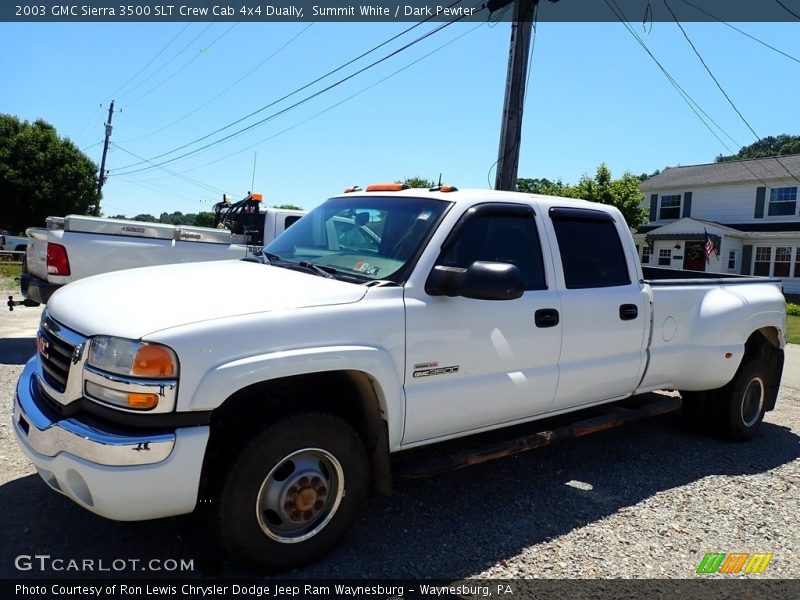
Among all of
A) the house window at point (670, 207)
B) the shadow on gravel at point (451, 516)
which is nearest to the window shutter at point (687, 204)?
the house window at point (670, 207)

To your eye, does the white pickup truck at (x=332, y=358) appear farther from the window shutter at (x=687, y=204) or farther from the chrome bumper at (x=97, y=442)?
the window shutter at (x=687, y=204)

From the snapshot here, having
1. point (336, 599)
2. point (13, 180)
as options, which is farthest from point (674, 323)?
point (13, 180)

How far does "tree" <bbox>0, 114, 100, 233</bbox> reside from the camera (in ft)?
99.4

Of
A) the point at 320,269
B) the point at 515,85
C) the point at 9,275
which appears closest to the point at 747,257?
the point at 515,85

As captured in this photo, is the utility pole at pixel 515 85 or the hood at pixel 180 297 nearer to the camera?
the hood at pixel 180 297

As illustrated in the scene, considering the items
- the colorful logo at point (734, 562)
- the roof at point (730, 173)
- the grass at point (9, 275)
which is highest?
the roof at point (730, 173)

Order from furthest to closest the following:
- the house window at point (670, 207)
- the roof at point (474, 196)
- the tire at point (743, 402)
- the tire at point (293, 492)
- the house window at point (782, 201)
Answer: the house window at point (670, 207) < the house window at point (782, 201) < the tire at point (743, 402) < the roof at point (474, 196) < the tire at point (293, 492)

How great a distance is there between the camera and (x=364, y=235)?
3715 mm

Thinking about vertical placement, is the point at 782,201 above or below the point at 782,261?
above

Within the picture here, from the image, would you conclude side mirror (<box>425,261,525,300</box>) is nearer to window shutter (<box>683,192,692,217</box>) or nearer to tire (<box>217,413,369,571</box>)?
tire (<box>217,413,369,571</box>)

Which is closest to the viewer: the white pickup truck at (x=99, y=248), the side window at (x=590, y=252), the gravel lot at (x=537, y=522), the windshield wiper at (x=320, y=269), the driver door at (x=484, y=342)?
the gravel lot at (x=537, y=522)

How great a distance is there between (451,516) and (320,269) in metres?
1.70

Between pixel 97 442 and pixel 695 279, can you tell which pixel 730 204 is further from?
pixel 97 442

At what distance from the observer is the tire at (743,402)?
5.26m
